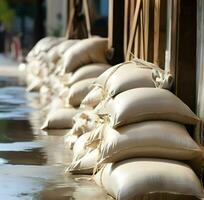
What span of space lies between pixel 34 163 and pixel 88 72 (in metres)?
3.33

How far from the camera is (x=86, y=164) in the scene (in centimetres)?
689

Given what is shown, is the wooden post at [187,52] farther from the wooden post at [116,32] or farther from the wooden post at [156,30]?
the wooden post at [116,32]

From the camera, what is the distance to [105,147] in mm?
6137

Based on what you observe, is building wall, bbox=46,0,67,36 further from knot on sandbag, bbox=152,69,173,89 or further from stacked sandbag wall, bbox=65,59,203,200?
stacked sandbag wall, bbox=65,59,203,200

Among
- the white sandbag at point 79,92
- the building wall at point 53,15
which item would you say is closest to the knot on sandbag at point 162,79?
the white sandbag at point 79,92

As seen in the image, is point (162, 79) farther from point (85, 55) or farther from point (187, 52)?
point (85, 55)

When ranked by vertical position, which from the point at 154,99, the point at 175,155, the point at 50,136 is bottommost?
the point at 50,136

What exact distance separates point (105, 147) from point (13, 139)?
310 centimetres

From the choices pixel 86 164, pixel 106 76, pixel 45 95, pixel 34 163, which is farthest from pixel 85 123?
pixel 45 95

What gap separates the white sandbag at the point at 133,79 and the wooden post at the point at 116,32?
4.21 meters

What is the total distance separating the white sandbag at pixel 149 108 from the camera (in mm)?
6272

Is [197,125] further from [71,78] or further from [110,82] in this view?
[71,78]

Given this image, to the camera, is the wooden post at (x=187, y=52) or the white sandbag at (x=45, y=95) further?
the white sandbag at (x=45, y=95)

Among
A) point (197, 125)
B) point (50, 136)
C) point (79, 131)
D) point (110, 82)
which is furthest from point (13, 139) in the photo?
point (197, 125)
